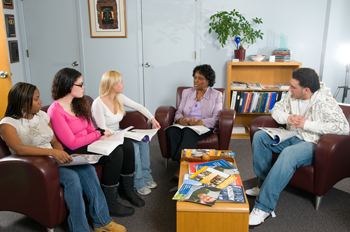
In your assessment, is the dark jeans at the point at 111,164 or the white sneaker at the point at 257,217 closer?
the white sneaker at the point at 257,217

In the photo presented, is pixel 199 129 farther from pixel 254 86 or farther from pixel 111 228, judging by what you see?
pixel 254 86

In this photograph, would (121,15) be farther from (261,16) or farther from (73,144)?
(73,144)

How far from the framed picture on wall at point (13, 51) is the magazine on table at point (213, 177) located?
3002mm

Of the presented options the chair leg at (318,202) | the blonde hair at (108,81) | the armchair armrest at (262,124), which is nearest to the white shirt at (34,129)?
the blonde hair at (108,81)

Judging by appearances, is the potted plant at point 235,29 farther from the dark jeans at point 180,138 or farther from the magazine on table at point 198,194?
the magazine on table at point 198,194

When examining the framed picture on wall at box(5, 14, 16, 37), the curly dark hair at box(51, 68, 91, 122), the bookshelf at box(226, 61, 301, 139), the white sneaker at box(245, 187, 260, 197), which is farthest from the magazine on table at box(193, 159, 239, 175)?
the framed picture on wall at box(5, 14, 16, 37)

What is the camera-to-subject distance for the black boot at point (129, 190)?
222cm

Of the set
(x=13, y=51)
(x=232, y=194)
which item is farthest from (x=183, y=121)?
(x=13, y=51)

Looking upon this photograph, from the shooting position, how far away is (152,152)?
11.0 ft

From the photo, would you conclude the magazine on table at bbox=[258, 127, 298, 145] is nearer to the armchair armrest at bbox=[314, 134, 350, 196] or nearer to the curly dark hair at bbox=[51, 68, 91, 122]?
the armchair armrest at bbox=[314, 134, 350, 196]

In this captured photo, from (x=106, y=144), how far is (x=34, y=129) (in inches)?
18.7

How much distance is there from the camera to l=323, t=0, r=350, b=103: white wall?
145 inches

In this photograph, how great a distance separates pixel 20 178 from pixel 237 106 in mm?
2726

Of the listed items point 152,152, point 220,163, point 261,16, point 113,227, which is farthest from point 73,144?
point 261,16
